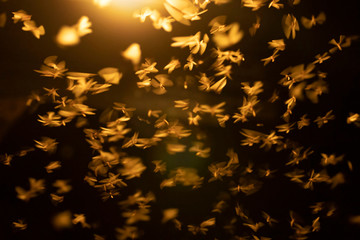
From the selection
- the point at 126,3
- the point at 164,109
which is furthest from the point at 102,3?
the point at 164,109

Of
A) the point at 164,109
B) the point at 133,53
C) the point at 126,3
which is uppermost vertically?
the point at 126,3

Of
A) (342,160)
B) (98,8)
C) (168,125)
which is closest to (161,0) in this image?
(98,8)

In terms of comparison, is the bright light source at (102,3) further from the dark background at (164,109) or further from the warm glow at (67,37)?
the warm glow at (67,37)

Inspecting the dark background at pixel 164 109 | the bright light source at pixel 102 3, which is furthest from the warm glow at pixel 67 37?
the bright light source at pixel 102 3

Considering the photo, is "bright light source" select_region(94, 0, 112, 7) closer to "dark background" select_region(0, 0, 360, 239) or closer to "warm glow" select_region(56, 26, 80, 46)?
"dark background" select_region(0, 0, 360, 239)

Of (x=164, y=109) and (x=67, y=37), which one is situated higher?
(x=67, y=37)

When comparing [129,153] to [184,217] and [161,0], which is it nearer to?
[184,217]

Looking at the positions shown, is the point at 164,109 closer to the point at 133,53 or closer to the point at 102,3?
the point at 133,53

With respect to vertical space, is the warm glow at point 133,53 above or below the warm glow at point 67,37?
below
